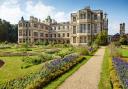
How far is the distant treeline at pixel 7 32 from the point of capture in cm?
7446

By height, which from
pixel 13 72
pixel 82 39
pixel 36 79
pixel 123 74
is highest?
pixel 82 39

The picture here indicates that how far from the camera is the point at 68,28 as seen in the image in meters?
72.3

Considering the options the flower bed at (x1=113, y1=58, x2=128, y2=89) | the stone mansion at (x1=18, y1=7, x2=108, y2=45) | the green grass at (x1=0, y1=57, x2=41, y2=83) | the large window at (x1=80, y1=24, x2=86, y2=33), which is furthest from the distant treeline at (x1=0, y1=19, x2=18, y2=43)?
the flower bed at (x1=113, y1=58, x2=128, y2=89)

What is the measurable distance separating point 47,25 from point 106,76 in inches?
2504

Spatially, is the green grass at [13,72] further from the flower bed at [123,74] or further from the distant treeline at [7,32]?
the distant treeline at [7,32]

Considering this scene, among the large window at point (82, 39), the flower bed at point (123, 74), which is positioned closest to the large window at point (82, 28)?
the large window at point (82, 39)

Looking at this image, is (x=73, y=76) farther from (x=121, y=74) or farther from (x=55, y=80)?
(x=121, y=74)

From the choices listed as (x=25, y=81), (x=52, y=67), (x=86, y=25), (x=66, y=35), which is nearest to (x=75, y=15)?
(x=86, y=25)

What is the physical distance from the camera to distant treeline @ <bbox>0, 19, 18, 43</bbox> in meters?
74.5

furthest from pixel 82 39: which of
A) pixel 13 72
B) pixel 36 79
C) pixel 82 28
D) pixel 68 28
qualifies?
pixel 36 79

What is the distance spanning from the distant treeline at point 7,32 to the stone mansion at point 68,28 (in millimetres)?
8015

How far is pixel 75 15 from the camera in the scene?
57.9 metres

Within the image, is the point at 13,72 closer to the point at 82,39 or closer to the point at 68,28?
the point at 82,39

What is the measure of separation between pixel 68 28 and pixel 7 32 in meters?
20.3
